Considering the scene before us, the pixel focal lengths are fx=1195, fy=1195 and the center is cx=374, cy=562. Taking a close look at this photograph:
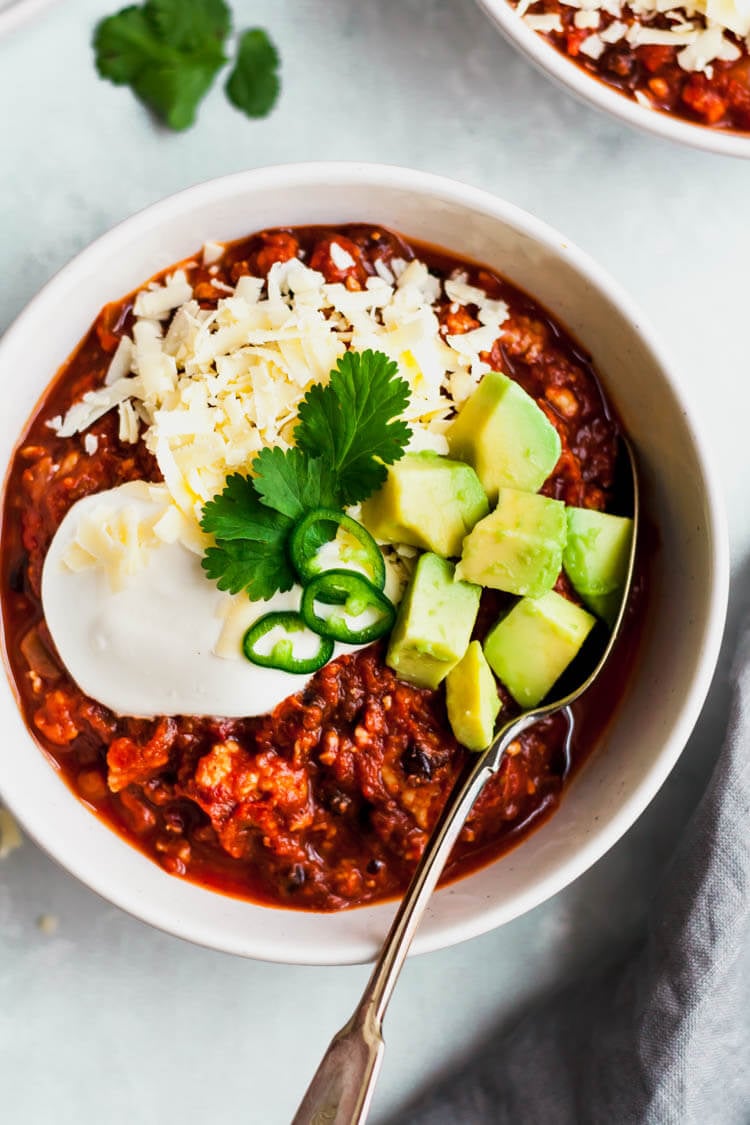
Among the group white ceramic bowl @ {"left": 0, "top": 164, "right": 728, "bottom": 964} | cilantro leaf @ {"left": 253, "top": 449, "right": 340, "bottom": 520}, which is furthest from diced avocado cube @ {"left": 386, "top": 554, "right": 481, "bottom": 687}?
white ceramic bowl @ {"left": 0, "top": 164, "right": 728, "bottom": 964}

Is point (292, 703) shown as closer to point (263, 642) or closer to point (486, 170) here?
point (263, 642)

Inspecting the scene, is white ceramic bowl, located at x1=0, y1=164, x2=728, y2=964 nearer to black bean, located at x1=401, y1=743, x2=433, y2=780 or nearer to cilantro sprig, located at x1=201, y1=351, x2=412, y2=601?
black bean, located at x1=401, y1=743, x2=433, y2=780

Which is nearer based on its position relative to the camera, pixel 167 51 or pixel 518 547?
pixel 518 547

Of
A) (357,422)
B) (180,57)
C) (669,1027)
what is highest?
(180,57)

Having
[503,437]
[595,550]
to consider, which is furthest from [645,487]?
[503,437]

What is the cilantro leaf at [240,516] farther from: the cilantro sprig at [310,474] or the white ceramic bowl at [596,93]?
the white ceramic bowl at [596,93]

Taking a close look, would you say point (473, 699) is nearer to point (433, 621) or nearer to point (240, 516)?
point (433, 621)
